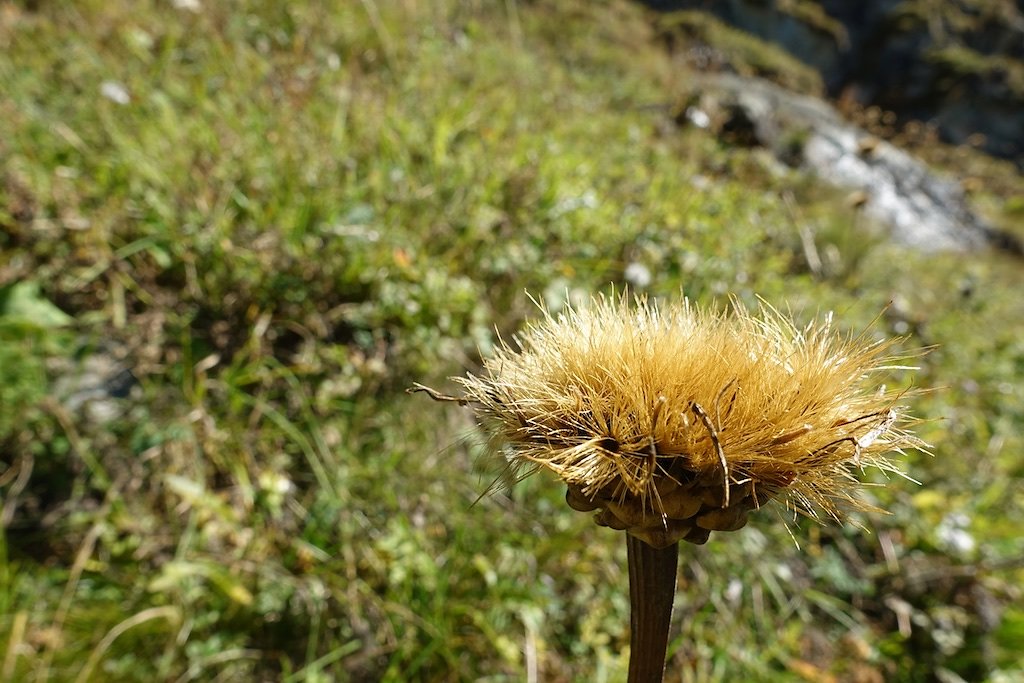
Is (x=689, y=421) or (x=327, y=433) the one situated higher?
(x=689, y=421)

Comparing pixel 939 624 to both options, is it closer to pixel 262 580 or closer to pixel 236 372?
pixel 262 580

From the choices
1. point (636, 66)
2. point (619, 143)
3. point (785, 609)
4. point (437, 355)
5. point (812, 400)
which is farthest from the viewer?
point (636, 66)

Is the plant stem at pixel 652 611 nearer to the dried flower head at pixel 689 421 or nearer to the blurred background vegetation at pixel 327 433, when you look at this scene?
the dried flower head at pixel 689 421

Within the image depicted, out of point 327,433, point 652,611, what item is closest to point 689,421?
Answer: point 652,611

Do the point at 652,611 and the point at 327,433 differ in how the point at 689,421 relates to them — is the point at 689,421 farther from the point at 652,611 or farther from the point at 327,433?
the point at 327,433

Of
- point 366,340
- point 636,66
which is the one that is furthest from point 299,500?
point 636,66

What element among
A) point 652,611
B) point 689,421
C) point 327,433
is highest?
point 689,421
